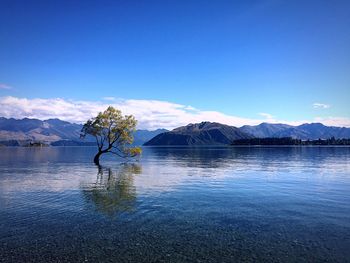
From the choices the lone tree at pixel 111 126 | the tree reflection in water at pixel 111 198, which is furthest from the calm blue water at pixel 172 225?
the lone tree at pixel 111 126

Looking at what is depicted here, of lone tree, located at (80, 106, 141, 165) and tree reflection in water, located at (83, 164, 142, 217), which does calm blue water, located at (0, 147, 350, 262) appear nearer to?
tree reflection in water, located at (83, 164, 142, 217)

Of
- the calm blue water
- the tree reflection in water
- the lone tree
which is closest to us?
the calm blue water

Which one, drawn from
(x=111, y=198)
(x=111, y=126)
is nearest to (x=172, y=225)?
(x=111, y=198)

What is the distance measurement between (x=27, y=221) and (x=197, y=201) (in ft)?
64.9

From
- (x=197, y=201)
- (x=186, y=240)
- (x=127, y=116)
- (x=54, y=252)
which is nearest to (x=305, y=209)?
(x=197, y=201)

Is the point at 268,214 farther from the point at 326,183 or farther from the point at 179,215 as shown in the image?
the point at 326,183

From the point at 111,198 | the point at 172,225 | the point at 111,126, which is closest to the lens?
the point at 172,225

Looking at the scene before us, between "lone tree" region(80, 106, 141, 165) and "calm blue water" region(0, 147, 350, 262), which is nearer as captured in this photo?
"calm blue water" region(0, 147, 350, 262)

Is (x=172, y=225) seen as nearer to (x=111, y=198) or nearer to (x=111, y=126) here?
(x=111, y=198)

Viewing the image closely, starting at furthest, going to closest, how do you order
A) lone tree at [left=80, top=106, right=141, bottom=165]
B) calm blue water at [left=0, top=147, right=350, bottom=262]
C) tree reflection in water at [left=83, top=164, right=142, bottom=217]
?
lone tree at [left=80, top=106, right=141, bottom=165], tree reflection in water at [left=83, top=164, right=142, bottom=217], calm blue water at [left=0, top=147, right=350, bottom=262]

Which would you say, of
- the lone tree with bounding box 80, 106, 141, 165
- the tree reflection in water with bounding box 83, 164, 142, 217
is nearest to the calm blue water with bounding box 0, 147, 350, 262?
the tree reflection in water with bounding box 83, 164, 142, 217

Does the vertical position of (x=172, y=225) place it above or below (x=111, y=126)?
below

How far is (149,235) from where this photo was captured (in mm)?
23453

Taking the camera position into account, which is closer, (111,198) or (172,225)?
(172,225)
